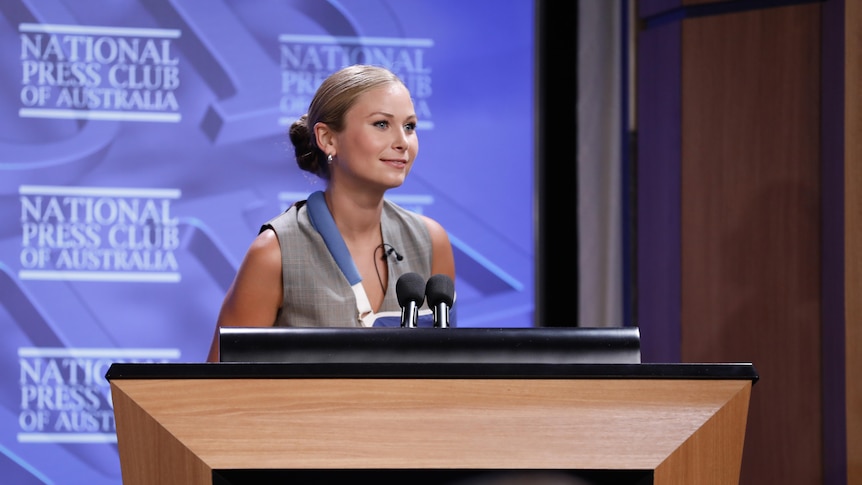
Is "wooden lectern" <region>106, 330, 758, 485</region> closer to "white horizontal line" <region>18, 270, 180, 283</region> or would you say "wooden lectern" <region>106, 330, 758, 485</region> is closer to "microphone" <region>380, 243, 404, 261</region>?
"microphone" <region>380, 243, 404, 261</region>

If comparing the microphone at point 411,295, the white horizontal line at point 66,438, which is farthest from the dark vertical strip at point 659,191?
the microphone at point 411,295

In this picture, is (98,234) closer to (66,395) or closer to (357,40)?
(66,395)

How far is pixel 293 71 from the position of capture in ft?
Result: 11.6

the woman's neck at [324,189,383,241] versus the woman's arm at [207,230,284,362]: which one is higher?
the woman's neck at [324,189,383,241]

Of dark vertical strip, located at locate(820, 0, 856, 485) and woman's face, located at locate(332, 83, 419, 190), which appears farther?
dark vertical strip, located at locate(820, 0, 856, 485)

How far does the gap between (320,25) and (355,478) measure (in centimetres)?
271

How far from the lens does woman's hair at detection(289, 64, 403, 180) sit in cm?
204

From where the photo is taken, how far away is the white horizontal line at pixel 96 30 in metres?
3.41

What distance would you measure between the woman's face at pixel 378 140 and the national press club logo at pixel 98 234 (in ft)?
5.34

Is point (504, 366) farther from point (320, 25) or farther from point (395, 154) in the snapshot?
point (320, 25)

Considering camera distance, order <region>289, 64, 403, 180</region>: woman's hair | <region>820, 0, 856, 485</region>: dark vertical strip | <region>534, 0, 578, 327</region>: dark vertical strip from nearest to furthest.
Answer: <region>289, 64, 403, 180</region>: woman's hair
<region>820, 0, 856, 485</region>: dark vertical strip
<region>534, 0, 578, 327</region>: dark vertical strip

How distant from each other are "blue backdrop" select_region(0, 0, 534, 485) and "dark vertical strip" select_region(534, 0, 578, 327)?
0.15m

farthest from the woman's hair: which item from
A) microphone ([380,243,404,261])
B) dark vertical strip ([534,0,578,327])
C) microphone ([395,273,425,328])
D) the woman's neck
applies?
dark vertical strip ([534,0,578,327])

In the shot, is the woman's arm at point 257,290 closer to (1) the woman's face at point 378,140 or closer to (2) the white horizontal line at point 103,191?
(1) the woman's face at point 378,140
